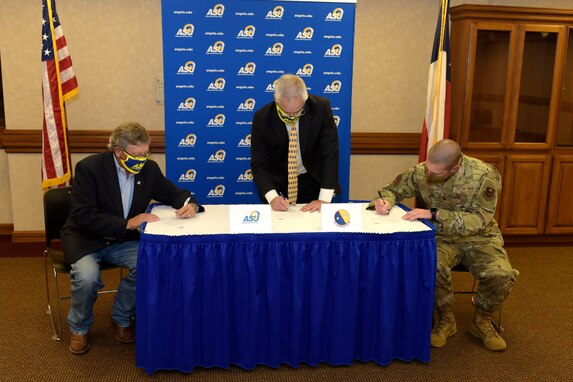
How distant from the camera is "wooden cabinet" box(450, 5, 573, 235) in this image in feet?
15.3

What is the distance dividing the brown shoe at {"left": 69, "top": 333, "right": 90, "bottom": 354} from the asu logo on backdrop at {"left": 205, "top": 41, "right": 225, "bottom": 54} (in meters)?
2.25

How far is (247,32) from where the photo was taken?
165 inches

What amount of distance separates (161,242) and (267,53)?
2.19m

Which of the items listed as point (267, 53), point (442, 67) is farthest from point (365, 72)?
point (267, 53)

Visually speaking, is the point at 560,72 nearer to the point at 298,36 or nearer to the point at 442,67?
the point at 442,67

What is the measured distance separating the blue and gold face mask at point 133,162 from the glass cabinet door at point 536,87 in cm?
341

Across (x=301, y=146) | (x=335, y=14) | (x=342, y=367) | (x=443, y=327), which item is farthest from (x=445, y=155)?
(x=335, y=14)

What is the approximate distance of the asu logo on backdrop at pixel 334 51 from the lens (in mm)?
4285

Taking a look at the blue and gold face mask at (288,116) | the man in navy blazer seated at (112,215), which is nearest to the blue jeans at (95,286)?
the man in navy blazer seated at (112,215)

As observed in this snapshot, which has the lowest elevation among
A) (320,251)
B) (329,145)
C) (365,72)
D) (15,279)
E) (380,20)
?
(15,279)

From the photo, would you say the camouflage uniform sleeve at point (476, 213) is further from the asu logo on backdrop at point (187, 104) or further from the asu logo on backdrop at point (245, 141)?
the asu logo on backdrop at point (187, 104)

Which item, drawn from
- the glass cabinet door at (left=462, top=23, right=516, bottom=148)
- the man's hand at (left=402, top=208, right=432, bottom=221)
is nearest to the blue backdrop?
the glass cabinet door at (left=462, top=23, right=516, bottom=148)

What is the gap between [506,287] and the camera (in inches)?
120

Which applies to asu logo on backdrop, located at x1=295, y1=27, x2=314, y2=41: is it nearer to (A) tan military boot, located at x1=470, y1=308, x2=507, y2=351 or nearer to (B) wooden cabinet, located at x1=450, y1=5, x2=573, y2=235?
(B) wooden cabinet, located at x1=450, y1=5, x2=573, y2=235
